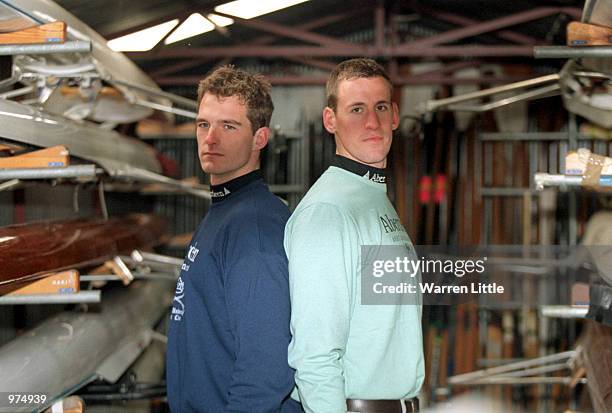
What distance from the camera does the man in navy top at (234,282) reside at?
5.01 ft

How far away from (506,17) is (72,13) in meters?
1.19

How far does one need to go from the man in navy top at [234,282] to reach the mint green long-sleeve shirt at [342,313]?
49mm

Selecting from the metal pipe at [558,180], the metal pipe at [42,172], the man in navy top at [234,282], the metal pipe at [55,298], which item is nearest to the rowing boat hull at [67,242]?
the metal pipe at [55,298]

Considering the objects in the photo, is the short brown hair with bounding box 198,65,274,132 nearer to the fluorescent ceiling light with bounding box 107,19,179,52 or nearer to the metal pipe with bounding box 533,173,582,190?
the fluorescent ceiling light with bounding box 107,19,179,52

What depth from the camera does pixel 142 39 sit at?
201 centimetres

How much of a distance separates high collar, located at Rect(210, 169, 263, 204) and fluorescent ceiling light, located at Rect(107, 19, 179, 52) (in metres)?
0.49

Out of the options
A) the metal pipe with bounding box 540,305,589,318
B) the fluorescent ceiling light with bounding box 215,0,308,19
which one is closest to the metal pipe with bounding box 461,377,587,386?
the metal pipe with bounding box 540,305,589,318

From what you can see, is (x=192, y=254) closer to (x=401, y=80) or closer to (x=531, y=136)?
(x=401, y=80)

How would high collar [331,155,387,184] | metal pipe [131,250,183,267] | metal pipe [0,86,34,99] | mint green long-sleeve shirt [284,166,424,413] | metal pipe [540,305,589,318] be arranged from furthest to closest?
metal pipe [131,250,183,267], metal pipe [0,86,34,99], metal pipe [540,305,589,318], high collar [331,155,387,184], mint green long-sleeve shirt [284,166,424,413]

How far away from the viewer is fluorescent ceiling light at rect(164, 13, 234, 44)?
6.51 ft

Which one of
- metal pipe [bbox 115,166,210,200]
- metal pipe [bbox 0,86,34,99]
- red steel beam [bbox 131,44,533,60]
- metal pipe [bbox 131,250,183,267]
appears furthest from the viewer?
metal pipe [bbox 131,250,183,267]

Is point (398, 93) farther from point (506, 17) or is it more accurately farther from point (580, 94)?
point (580, 94)

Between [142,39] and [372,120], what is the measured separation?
0.72 m

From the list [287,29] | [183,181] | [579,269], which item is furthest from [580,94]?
[183,181]
